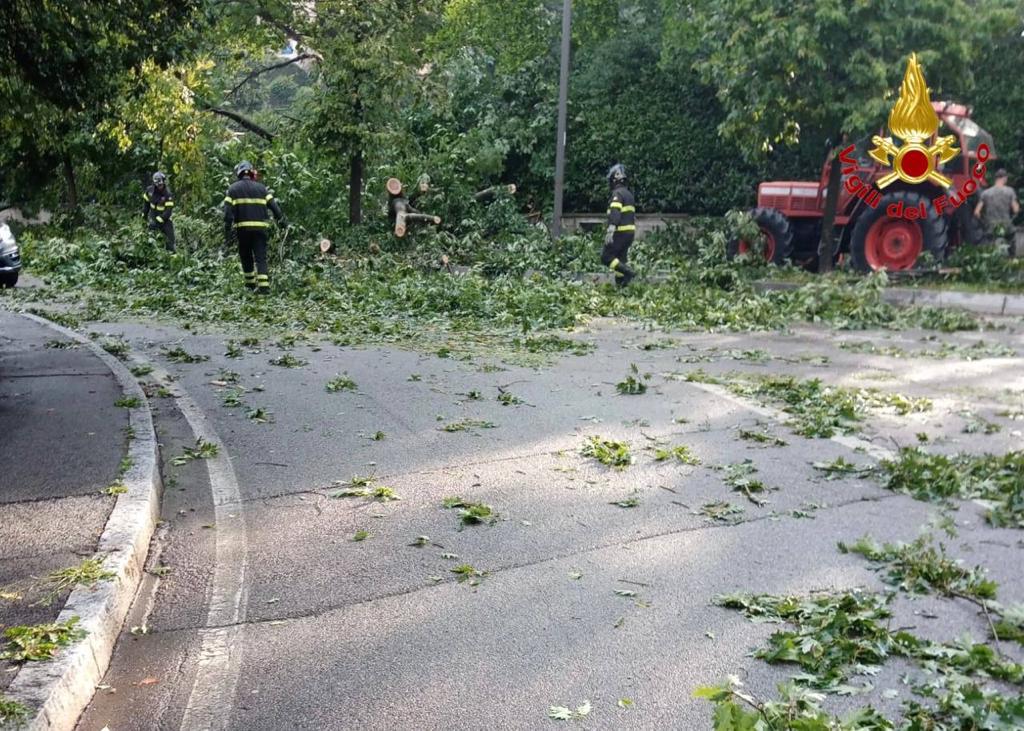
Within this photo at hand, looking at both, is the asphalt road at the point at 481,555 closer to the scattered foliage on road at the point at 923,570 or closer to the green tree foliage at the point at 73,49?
the scattered foliage on road at the point at 923,570

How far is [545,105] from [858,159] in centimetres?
1036

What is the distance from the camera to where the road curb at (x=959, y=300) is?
14836 mm

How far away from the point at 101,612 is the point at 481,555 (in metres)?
1.79

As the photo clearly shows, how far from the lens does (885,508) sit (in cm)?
557

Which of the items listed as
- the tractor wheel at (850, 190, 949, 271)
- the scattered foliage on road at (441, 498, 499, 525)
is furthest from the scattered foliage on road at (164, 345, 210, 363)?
the tractor wheel at (850, 190, 949, 271)

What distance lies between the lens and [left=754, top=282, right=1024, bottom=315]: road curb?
1484 centimetres

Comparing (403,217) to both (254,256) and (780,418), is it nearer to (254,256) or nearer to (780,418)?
(254,256)

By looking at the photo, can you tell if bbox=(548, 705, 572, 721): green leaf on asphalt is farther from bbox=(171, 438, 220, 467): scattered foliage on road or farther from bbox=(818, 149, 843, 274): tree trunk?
bbox=(818, 149, 843, 274): tree trunk

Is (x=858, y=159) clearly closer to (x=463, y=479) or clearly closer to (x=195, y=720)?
(x=463, y=479)

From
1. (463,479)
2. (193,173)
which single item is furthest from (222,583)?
(193,173)

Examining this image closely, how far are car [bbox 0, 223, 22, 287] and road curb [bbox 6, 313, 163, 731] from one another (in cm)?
1119

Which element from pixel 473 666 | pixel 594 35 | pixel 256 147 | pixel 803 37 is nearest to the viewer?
pixel 473 666

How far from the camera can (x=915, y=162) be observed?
1681cm

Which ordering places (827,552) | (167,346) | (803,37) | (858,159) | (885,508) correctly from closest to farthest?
(827,552)
(885,508)
(167,346)
(803,37)
(858,159)
